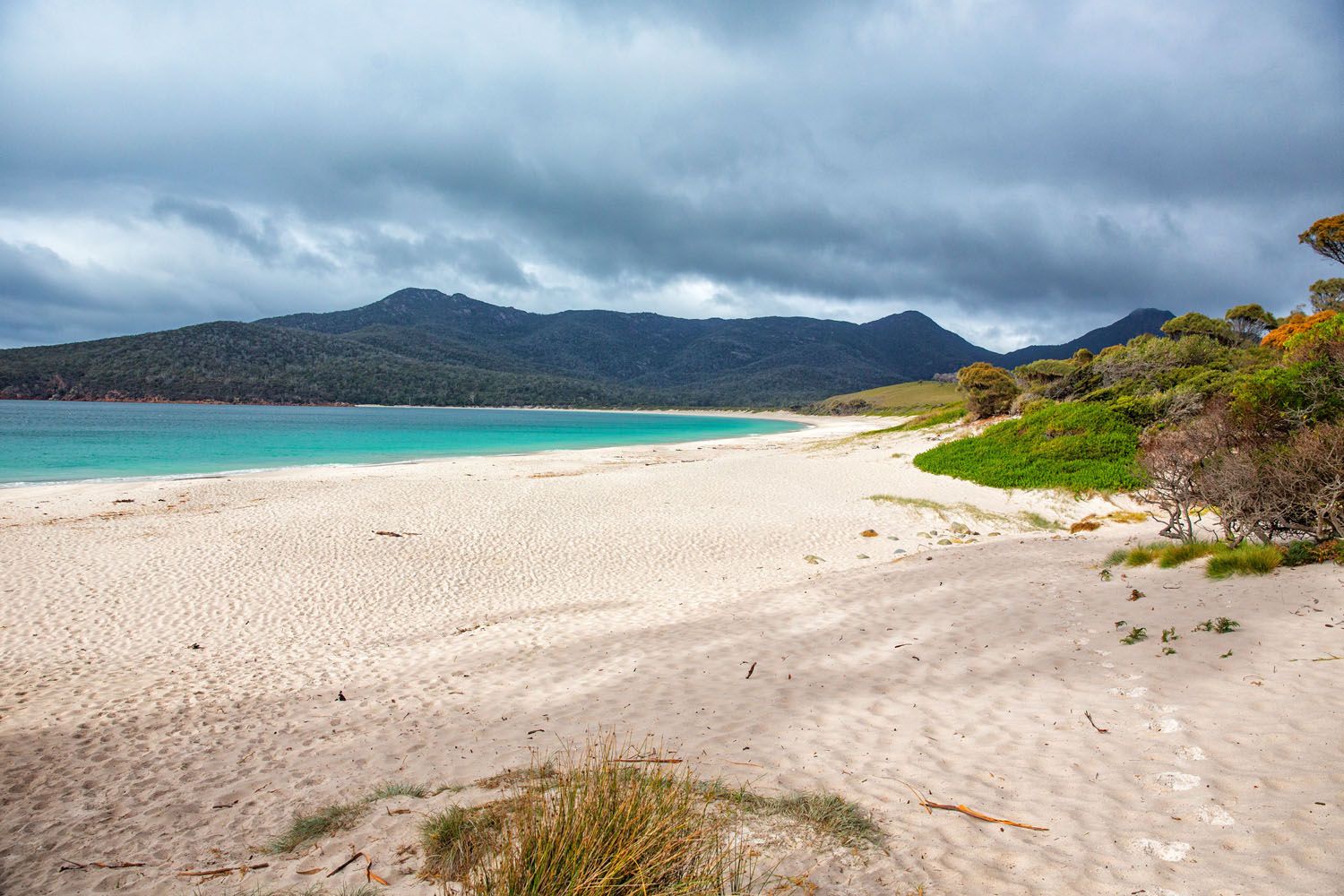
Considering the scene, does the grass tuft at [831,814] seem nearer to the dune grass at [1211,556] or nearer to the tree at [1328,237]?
the dune grass at [1211,556]

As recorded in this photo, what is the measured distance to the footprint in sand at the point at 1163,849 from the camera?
10.1 ft

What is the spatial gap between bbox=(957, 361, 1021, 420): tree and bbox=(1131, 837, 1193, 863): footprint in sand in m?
34.8

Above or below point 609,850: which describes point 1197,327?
above

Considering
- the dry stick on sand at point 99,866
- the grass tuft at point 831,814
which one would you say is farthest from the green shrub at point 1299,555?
the dry stick on sand at point 99,866

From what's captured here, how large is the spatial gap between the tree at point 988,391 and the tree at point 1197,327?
12266mm

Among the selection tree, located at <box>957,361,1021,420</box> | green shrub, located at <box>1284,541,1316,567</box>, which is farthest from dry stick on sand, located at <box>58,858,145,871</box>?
tree, located at <box>957,361,1021,420</box>

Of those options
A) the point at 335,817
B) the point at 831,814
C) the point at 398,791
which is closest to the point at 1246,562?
the point at 831,814

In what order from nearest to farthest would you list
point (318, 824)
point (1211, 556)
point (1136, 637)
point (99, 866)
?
point (99, 866), point (318, 824), point (1136, 637), point (1211, 556)

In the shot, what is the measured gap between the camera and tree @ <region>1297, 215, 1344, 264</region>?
31.1 m

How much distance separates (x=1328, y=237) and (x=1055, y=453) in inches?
1043

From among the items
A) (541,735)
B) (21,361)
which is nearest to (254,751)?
(541,735)

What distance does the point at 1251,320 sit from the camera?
43.0 metres

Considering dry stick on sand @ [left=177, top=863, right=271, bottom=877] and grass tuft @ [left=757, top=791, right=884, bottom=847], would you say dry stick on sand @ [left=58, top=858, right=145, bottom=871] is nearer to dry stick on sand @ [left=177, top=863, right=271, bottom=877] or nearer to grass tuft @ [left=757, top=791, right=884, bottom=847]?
dry stick on sand @ [left=177, top=863, right=271, bottom=877]

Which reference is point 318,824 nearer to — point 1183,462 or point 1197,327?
point 1183,462
